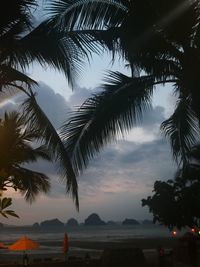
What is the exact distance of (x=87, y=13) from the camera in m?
7.96

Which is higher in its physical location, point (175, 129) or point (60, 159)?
point (175, 129)

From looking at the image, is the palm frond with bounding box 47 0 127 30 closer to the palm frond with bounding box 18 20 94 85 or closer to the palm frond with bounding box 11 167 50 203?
the palm frond with bounding box 18 20 94 85

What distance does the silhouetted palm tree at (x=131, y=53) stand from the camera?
24.3ft

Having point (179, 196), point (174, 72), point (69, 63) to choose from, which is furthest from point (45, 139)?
point (179, 196)

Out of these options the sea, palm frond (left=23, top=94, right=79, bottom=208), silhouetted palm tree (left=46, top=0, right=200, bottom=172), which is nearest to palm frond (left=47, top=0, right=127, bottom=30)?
silhouetted palm tree (left=46, top=0, right=200, bottom=172)

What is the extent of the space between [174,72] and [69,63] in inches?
74.3

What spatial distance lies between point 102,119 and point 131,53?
1280 mm

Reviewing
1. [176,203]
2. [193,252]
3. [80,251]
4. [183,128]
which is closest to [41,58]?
[183,128]

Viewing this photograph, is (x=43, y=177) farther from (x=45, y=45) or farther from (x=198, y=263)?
(x=45, y=45)

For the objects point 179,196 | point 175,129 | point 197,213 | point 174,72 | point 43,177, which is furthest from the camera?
point 179,196

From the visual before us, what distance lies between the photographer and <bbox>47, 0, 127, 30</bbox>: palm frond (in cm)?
788

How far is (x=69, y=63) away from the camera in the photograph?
837 cm

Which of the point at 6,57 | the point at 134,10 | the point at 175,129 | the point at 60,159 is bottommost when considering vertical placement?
the point at 60,159

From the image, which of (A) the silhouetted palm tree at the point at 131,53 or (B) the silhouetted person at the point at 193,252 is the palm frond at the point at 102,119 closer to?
(A) the silhouetted palm tree at the point at 131,53
